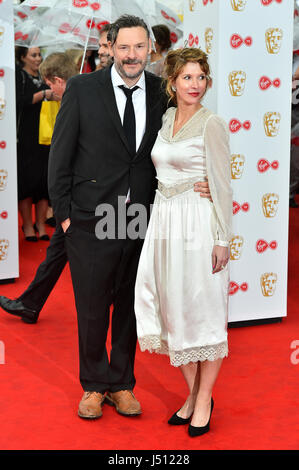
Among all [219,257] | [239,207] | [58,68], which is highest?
[58,68]

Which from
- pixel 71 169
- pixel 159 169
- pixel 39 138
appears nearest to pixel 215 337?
pixel 159 169

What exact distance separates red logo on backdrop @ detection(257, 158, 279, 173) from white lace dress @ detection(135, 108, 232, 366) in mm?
1505

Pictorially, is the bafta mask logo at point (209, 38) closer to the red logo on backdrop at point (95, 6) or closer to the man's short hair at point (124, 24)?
the man's short hair at point (124, 24)

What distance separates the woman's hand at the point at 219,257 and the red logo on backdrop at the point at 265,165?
1.64m

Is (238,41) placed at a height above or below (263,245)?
above

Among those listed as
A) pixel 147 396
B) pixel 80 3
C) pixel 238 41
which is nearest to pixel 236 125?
pixel 238 41

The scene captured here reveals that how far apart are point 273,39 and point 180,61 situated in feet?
5.27

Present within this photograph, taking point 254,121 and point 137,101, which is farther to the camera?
point 254,121

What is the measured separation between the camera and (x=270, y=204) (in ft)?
15.3

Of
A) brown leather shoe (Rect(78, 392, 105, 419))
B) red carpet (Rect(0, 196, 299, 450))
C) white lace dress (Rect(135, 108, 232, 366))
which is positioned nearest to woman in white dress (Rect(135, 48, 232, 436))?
white lace dress (Rect(135, 108, 232, 366))

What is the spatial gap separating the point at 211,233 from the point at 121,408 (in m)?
0.95

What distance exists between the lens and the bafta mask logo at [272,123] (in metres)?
4.57

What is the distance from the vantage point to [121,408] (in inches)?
134

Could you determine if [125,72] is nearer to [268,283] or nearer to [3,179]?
[268,283]
